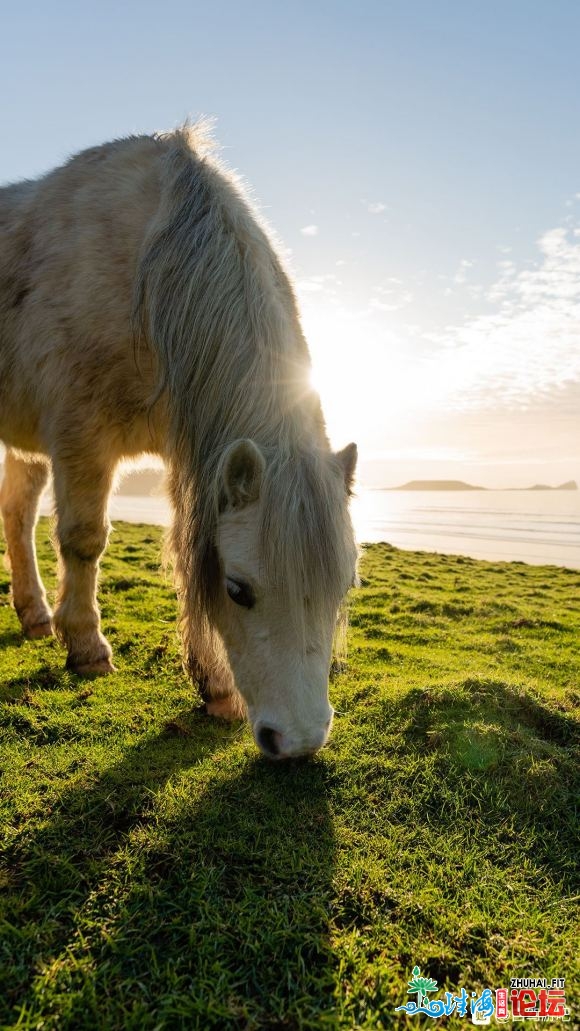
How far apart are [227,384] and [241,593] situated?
3.71 ft

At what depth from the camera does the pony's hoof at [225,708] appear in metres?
3.74

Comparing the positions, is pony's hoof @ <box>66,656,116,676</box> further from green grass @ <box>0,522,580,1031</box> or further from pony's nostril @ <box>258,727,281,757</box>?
pony's nostril @ <box>258,727,281,757</box>

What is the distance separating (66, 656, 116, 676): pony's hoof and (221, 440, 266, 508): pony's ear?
232 cm

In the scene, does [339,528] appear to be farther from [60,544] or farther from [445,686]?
[60,544]

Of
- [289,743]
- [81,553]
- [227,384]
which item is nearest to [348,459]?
[227,384]

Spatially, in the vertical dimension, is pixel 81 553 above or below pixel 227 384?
below

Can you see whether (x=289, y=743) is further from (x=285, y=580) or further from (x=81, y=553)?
(x=81, y=553)

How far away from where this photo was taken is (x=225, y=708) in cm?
378

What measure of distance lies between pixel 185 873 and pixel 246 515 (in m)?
1.46

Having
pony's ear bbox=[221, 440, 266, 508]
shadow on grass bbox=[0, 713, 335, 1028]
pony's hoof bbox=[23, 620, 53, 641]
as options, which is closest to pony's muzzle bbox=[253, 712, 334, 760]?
shadow on grass bbox=[0, 713, 335, 1028]

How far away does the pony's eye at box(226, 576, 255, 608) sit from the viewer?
2.67 meters

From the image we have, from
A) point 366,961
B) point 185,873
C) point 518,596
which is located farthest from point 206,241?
point 518,596

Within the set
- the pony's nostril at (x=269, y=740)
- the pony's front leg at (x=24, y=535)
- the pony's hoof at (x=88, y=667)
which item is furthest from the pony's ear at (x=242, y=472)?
→ the pony's front leg at (x=24, y=535)

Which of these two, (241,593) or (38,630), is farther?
(38,630)
